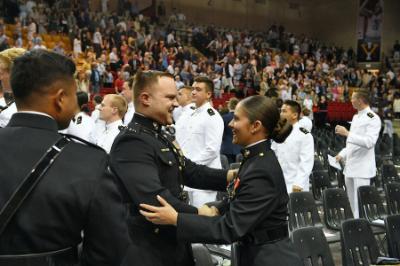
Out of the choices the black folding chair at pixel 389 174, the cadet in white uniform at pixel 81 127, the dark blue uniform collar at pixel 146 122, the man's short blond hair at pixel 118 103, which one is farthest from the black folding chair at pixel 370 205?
the dark blue uniform collar at pixel 146 122

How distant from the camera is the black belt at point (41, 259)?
5.03 ft

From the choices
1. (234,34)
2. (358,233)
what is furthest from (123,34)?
(358,233)

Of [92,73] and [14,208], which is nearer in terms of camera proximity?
[14,208]

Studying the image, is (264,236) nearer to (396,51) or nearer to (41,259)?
(41,259)

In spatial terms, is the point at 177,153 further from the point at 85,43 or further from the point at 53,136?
the point at 85,43

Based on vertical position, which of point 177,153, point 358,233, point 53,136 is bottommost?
point 358,233

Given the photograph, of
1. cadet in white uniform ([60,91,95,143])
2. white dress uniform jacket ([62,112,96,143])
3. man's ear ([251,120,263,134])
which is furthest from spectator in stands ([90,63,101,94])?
man's ear ([251,120,263,134])

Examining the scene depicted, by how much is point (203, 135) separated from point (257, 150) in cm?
310

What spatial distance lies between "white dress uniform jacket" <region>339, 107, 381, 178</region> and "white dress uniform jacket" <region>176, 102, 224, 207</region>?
173 cm

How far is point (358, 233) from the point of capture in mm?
3584

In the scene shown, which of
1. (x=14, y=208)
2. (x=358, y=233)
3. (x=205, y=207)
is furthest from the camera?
(x=358, y=233)

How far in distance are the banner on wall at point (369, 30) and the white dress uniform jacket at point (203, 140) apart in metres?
24.7

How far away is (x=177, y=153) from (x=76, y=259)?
3.28 ft

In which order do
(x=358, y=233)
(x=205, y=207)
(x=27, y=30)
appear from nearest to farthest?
(x=205, y=207) → (x=358, y=233) → (x=27, y=30)
